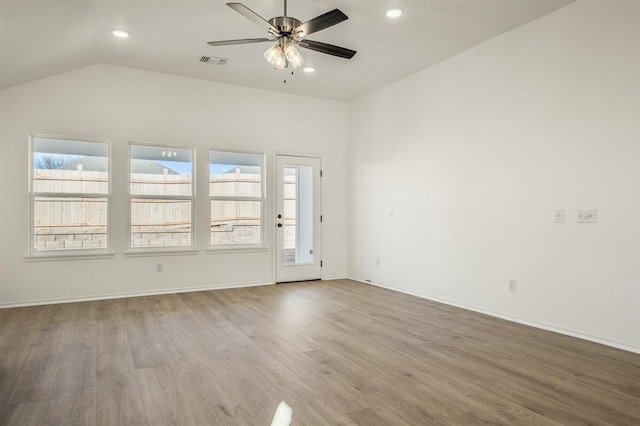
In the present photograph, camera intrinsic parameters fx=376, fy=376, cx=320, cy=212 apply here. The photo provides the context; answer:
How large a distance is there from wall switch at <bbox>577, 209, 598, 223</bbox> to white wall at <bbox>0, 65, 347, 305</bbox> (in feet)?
13.0

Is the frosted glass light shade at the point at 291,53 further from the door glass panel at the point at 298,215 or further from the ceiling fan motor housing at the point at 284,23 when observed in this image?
the door glass panel at the point at 298,215

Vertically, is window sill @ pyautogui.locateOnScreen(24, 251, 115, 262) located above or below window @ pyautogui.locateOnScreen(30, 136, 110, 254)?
below

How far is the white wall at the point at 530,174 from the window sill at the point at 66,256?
4139mm

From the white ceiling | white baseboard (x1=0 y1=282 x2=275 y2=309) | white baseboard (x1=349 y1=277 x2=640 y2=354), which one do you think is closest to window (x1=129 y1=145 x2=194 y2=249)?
white baseboard (x1=0 y1=282 x2=275 y2=309)

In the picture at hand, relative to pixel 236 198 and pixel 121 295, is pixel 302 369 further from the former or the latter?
pixel 236 198

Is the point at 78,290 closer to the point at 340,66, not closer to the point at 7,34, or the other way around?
the point at 7,34

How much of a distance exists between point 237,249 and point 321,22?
12.8 ft

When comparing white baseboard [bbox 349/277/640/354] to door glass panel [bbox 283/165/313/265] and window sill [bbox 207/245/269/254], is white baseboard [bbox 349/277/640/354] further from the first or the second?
window sill [bbox 207/245/269/254]

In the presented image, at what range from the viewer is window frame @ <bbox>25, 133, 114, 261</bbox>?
482 centimetres

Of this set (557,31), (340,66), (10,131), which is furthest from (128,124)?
(557,31)

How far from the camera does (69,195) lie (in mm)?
5051

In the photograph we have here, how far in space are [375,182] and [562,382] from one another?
4161 mm

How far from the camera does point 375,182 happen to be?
6340 millimetres

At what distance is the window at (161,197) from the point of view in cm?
546
